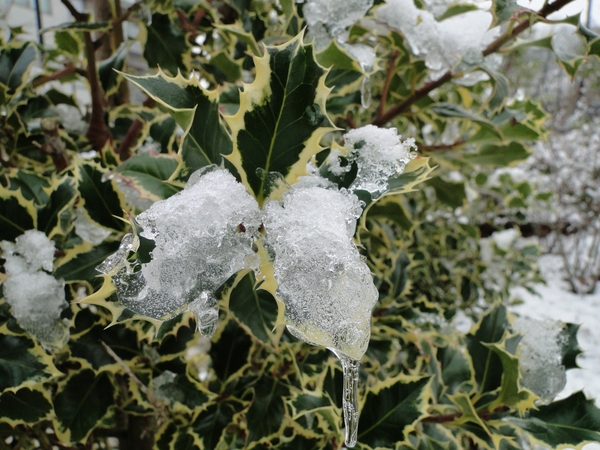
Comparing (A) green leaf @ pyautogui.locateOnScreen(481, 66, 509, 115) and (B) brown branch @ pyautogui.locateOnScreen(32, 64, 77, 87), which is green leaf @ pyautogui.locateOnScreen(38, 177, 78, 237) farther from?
(A) green leaf @ pyautogui.locateOnScreen(481, 66, 509, 115)

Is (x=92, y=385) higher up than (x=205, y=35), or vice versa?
(x=205, y=35)

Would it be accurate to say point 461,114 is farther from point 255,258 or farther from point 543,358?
point 255,258

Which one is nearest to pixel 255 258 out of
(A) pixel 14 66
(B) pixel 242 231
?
(B) pixel 242 231

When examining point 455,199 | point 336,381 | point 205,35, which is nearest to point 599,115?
point 455,199

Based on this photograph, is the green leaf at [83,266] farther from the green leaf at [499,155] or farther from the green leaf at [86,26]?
the green leaf at [499,155]

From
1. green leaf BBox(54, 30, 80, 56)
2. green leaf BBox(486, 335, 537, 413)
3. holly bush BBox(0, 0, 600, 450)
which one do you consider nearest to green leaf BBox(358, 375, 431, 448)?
holly bush BBox(0, 0, 600, 450)

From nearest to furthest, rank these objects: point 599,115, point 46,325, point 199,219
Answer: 1. point 199,219
2. point 46,325
3. point 599,115

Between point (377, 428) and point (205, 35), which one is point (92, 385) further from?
point (205, 35)
